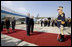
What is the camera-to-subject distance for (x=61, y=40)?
3924mm

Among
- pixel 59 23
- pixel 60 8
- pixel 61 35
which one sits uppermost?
pixel 60 8

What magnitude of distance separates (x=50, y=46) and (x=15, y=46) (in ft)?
4.67

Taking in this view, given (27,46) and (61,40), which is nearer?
(27,46)

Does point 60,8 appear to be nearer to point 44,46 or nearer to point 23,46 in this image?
point 44,46

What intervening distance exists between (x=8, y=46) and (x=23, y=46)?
0.60 m

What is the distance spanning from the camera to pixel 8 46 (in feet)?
10.5

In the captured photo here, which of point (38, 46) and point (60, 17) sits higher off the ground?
point (60, 17)

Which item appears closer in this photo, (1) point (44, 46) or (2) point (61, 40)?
(1) point (44, 46)

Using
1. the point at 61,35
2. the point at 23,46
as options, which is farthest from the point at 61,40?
the point at 23,46

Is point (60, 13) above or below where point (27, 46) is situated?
above

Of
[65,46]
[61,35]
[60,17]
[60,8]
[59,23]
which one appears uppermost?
[60,8]

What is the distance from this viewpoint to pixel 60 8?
3805 millimetres

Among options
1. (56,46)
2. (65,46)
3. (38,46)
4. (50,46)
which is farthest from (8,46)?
(65,46)

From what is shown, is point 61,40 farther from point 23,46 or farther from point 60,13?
point 23,46
